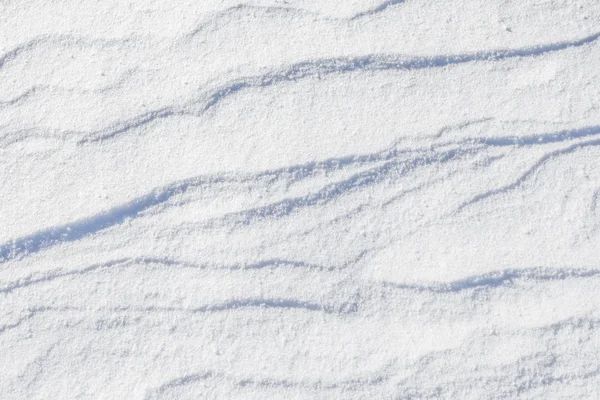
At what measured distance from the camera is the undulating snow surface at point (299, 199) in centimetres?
152

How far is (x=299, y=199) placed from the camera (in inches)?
62.4

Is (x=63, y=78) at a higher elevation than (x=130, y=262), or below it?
higher

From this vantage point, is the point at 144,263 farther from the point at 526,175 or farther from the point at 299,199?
the point at 526,175

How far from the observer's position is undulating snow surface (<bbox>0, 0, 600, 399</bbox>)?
152 centimetres

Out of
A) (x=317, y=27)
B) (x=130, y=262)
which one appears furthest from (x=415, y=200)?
(x=130, y=262)

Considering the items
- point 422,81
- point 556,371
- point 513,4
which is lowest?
point 556,371

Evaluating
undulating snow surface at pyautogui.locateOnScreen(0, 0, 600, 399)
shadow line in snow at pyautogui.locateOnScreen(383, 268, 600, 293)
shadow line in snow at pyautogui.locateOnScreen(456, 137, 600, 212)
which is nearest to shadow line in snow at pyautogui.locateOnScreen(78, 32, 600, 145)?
undulating snow surface at pyautogui.locateOnScreen(0, 0, 600, 399)

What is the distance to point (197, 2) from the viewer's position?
1.67 metres

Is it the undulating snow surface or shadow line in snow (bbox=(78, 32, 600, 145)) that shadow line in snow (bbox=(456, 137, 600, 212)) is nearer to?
the undulating snow surface

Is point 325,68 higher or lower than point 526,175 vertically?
higher

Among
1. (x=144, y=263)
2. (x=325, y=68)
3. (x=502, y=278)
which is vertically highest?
(x=325, y=68)

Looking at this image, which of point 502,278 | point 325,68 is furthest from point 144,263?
point 502,278

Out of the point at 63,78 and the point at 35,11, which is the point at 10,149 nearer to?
the point at 63,78

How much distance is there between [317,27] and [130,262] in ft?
2.40
